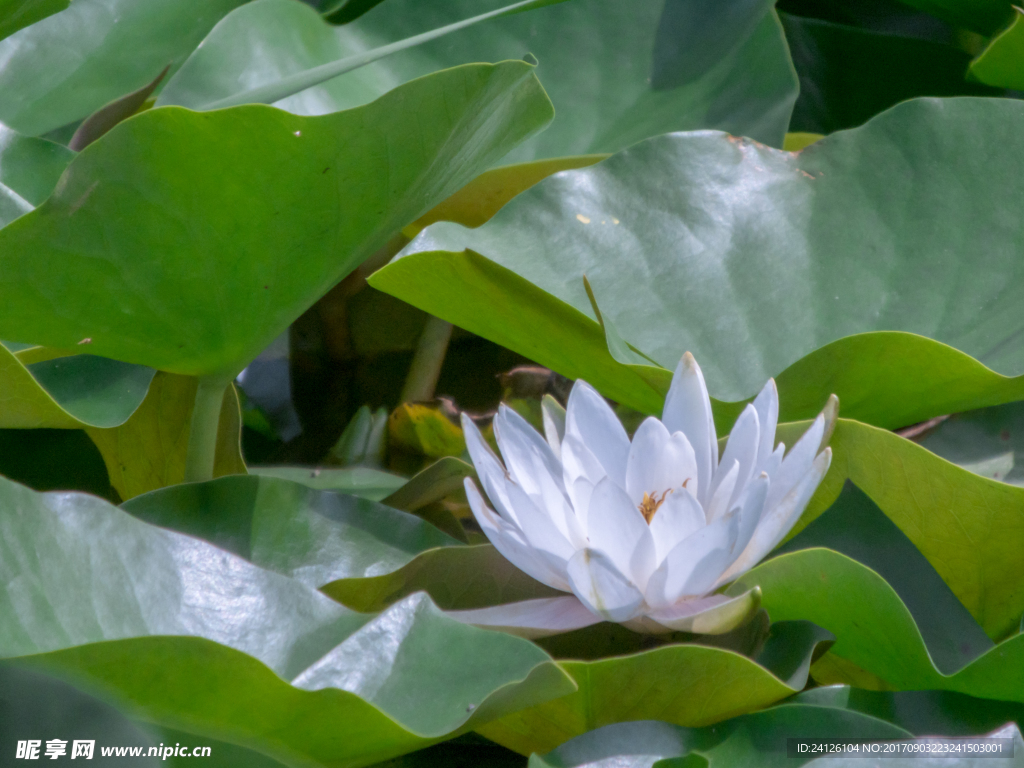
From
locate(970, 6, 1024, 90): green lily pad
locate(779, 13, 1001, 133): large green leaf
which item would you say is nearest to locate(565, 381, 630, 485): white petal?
locate(970, 6, 1024, 90): green lily pad

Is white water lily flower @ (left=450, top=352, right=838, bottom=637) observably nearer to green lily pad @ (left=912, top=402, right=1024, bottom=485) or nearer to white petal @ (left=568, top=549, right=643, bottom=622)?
white petal @ (left=568, top=549, right=643, bottom=622)

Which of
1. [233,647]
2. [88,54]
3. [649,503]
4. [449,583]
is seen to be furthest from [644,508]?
[88,54]

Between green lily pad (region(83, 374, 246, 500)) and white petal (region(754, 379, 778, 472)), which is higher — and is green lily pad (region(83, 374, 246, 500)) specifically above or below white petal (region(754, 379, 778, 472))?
below

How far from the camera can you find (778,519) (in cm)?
46

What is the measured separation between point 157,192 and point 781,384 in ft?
Result: 1.31

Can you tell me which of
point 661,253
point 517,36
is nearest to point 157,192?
point 661,253

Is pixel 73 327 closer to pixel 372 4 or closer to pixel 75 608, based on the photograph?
pixel 75 608

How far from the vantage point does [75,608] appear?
42cm

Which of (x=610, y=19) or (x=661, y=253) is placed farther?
(x=610, y=19)

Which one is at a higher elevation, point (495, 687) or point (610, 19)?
point (610, 19)

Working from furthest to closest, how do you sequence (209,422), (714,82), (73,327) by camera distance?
1. (714,82)
2. (209,422)
3. (73,327)

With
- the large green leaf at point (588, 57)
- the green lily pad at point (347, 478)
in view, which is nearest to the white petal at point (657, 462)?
the green lily pad at point (347, 478)

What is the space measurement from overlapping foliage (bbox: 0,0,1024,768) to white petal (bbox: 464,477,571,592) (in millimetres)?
48

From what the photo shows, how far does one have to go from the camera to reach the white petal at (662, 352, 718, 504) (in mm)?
504
